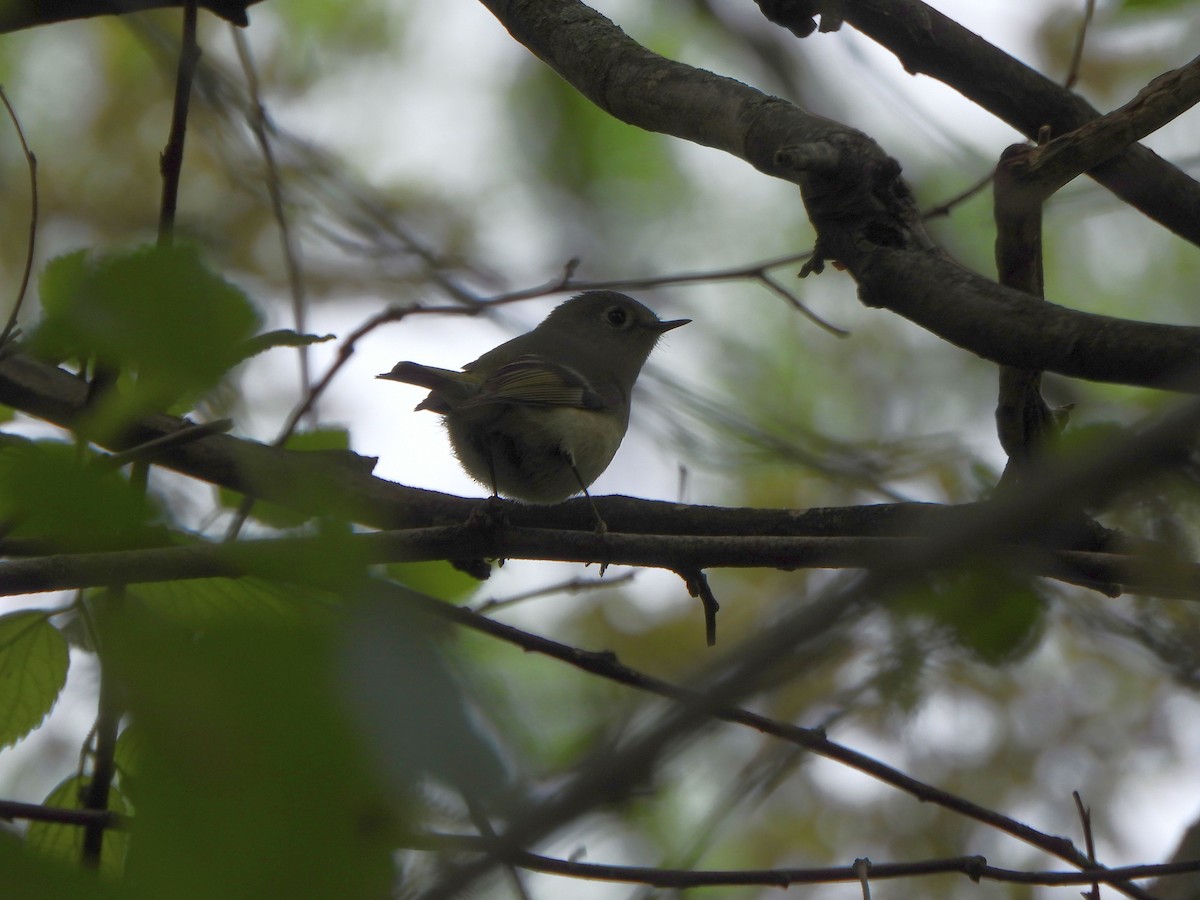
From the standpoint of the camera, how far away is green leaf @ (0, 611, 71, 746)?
1779 millimetres

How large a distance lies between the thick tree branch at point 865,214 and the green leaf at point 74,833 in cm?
135

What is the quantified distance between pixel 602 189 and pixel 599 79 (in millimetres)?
5220

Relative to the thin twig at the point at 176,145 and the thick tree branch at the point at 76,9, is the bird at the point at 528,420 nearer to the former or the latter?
the thick tree branch at the point at 76,9

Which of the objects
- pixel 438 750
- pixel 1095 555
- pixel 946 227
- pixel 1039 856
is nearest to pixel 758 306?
pixel 946 227

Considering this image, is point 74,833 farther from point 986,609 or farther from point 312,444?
point 986,609

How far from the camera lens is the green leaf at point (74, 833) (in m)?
1.68

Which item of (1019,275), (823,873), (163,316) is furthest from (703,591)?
(163,316)

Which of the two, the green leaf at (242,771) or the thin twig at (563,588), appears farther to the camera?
the thin twig at (563,588)

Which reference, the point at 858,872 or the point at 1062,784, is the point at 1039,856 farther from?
the point at 858,872

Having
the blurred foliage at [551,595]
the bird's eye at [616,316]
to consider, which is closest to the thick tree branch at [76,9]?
the blurred foliage at [551,595]

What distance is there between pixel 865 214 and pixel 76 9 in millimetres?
1854

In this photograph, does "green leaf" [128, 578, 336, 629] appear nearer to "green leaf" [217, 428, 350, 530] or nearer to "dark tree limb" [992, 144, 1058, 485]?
"green leaf" [217, 428, 350, 530]

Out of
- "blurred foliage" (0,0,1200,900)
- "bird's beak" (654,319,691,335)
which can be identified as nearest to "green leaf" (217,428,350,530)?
"blurred foliage" (0,0,1200,900)

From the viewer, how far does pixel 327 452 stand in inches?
90.6
